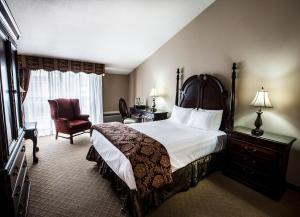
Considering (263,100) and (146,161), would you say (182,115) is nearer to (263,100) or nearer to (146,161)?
(263,100)

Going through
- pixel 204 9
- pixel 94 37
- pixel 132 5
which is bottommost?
pixel 94 37

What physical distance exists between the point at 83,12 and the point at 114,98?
3493mm

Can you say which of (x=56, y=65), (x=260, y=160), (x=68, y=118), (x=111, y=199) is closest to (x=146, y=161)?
(x=111, y=199)

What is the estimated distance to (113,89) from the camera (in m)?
6.12

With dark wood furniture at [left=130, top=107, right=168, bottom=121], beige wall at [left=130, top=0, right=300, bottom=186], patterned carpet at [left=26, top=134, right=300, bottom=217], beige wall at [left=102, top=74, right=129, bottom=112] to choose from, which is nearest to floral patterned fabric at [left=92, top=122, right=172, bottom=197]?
patterned carpet at [left=26, top=134, right=300, bottom=217]

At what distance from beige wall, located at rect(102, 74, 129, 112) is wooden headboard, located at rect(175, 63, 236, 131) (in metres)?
2.88

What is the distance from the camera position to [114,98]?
6.20 m

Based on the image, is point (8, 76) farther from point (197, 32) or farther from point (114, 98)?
point (114, 98)

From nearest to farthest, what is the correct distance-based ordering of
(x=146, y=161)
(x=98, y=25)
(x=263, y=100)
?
(x=146, y=161) < (x=263, y=100) < (x=98, y=25)

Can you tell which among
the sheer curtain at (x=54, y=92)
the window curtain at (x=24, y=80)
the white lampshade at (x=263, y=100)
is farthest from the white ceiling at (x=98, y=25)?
the white lampshade at (x=263, y=100)

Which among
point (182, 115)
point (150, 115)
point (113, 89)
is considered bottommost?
point (150, 115)

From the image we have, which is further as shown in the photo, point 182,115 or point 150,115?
point 150,115

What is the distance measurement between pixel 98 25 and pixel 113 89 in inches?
114

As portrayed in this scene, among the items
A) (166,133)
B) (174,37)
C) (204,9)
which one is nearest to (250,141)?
(166,133)
